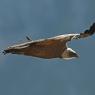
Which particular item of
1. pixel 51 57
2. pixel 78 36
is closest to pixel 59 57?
pixel 51 57

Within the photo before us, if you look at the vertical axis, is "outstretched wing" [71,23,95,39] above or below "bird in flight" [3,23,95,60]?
above

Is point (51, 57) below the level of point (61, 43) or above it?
below

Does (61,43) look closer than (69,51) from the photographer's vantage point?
Yes

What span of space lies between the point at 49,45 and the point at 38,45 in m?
0.18

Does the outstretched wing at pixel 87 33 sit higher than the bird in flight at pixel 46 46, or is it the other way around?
the outstretched wing at pixel 87 33

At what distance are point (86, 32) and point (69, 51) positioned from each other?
0.65 metres

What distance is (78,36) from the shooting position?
3324 millimetres

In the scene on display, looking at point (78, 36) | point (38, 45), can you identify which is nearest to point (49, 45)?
point (38, 45)

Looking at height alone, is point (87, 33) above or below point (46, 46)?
above

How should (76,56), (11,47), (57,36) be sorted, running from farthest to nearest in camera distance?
(76,56), (57,36), (11,47)

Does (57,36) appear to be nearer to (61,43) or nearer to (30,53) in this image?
(61,43)

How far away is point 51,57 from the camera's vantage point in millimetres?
3266

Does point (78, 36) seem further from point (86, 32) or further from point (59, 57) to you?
point (59, 57)

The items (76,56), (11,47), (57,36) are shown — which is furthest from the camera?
(76,56)
